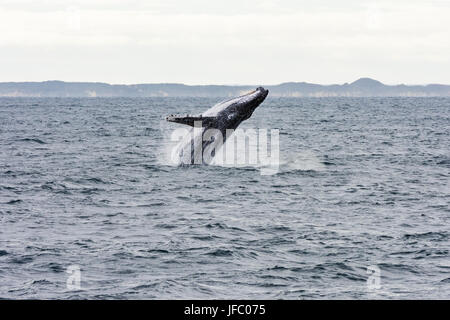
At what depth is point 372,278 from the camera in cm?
1627

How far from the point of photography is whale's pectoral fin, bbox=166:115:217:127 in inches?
817

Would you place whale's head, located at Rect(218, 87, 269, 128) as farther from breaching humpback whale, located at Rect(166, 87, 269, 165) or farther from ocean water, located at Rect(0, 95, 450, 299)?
ocean water, located at Rect(0, 95, 450, 299)

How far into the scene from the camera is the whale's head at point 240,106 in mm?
23156

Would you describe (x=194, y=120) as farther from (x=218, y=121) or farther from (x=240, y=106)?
(x=240, y=106)

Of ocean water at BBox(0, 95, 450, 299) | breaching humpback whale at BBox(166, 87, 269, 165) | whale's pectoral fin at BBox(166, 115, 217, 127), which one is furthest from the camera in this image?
breaching humpback whale at BBox(166, 87, 269, 165)

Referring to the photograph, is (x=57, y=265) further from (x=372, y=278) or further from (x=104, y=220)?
(x=372, y=278)

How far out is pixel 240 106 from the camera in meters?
23.5

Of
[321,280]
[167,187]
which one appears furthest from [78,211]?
[321,280]

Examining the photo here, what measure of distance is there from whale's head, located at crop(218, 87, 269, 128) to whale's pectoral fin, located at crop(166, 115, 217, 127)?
49 cm

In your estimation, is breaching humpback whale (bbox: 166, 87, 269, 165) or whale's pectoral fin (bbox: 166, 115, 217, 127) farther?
breaching humpback whale (bbox: 166, 87, 269, 165)

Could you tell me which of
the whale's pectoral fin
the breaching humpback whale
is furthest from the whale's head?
the whale's pectoral fin

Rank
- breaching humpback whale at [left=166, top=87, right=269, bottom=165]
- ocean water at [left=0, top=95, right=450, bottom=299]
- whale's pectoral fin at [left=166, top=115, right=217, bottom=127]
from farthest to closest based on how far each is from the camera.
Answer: breaching humpback whale at [left=166, top=87, right=269, bottom=165] < whale's pectoral fin at [left=166, top=115, right=217, bottom=127] < ocean water at [left=0, top=95, right=450, bottom=299]

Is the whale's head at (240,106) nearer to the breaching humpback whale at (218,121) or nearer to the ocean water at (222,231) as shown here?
the breaching humpback whale at (218,121)
